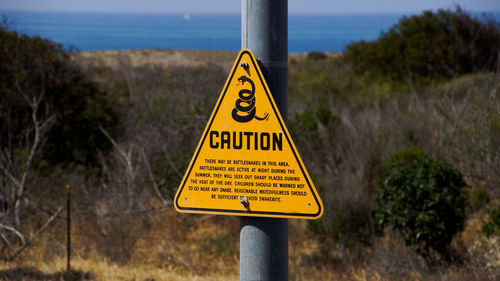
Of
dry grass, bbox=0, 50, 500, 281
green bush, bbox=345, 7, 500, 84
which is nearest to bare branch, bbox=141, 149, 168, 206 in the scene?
dry grass, bbox=0, 50, 500, 281

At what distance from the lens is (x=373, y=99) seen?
686 inches

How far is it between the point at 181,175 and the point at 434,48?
1375 cm

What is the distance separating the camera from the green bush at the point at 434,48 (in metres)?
20.6

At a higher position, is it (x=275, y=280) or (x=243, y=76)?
(x=243, y=76)

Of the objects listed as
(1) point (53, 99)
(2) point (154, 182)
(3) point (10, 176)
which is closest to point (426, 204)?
(2) point (154, 182)

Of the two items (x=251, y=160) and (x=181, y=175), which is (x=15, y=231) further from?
(x=251, y=160)

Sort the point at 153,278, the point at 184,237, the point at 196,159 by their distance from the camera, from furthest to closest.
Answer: the point at 184,237 → the point at 153,278 → the point at 196,159

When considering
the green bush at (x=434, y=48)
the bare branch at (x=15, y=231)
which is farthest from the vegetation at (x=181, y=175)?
the green bush at (x=434, y=48)

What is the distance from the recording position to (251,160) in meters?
2.60

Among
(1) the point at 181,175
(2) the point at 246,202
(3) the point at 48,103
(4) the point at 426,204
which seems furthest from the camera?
(3) the point at 48,103

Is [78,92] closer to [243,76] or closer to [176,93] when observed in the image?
[176,93]

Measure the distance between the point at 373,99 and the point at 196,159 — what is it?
1534cm

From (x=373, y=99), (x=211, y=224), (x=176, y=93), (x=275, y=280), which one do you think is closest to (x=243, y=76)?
(x=275, y=280)

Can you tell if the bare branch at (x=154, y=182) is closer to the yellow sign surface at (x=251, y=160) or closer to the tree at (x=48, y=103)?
the tree at (x=48, y=103)
